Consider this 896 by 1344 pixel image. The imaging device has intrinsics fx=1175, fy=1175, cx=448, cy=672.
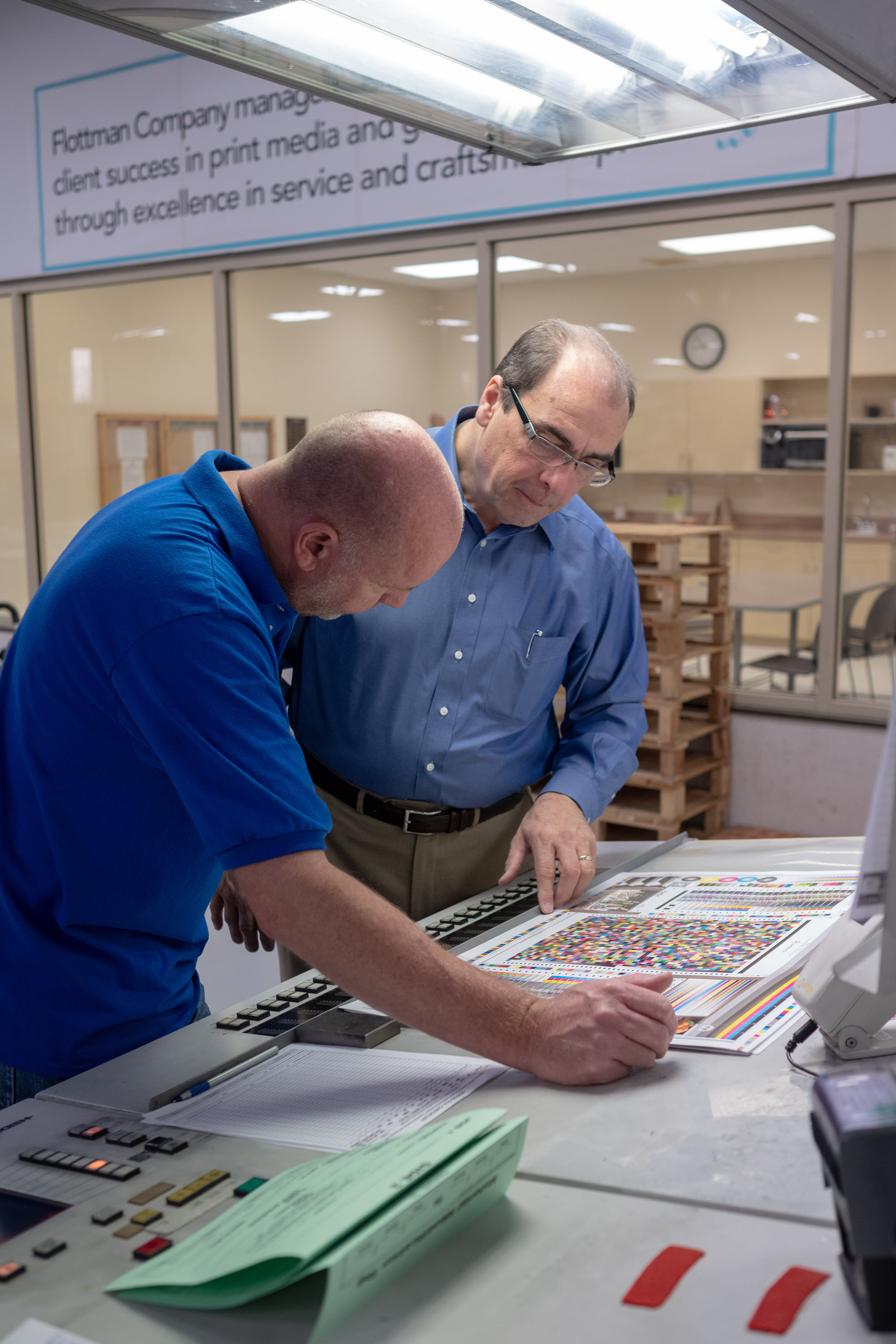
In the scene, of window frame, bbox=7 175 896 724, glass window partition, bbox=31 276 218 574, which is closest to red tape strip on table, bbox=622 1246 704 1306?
window frame, bbox=7 175 896 724

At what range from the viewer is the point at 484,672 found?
6.77 feet

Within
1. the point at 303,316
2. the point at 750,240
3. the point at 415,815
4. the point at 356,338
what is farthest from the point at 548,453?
the point at 303,316

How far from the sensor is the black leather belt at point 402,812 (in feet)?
6.62

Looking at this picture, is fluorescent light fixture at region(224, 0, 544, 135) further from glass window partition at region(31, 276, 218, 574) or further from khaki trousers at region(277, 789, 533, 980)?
glass window partition at region(31, 276, 218, 574)

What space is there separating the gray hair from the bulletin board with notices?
4652 mm

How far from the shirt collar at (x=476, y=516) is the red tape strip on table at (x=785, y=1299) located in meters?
1.41

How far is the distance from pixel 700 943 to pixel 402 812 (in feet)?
2.02

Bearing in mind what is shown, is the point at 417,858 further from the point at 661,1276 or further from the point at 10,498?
→ the point at 10,498

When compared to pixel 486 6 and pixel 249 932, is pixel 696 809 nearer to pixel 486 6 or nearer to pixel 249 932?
pixel 249 932

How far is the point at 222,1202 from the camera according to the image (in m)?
1.00

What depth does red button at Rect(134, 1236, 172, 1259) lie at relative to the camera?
92cm

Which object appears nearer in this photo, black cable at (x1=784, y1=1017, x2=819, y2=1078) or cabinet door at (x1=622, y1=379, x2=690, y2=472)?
black cable at (x1=784, y1=1017, x2=819, y2=1078)

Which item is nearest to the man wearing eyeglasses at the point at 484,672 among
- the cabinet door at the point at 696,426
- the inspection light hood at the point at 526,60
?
the inspection light hood at the point at 526,60

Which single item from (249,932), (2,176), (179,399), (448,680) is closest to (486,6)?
(448,680)
